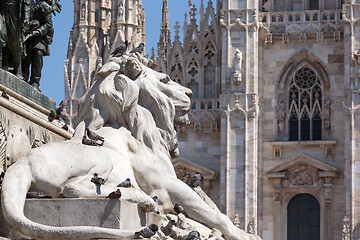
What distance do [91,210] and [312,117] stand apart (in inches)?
983

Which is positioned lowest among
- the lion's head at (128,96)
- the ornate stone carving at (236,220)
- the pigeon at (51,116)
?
the ornate stone carving at (236,220)

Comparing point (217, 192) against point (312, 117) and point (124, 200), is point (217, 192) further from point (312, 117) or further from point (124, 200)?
point (124, 200)

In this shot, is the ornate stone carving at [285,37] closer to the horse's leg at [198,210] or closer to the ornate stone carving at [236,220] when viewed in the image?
the ornate stone carving at [236,220]

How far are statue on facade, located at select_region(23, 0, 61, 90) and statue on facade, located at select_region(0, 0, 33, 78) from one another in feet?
1.04

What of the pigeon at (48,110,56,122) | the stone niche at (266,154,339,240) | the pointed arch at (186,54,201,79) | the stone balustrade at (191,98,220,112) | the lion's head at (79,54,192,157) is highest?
the pointed arch at (186,54,201,79)

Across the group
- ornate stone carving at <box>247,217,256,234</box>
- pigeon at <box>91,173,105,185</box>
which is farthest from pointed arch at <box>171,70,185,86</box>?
pigeon at <box>91,173,105,185</box>

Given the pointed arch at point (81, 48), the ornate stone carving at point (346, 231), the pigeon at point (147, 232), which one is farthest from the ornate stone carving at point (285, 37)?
the pigeon at point (147, 232)

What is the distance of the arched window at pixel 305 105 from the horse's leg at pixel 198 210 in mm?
23746

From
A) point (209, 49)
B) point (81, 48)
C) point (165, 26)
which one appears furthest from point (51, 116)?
point (165, 26)

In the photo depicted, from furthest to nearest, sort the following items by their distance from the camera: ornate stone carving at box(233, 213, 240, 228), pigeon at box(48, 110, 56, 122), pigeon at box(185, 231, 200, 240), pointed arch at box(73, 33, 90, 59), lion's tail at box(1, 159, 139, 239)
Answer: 1. pointed arch at box(73, 33, 90, 59)
2. ornate stone carving at box(233, 213, 240, 228)
3. pigeon at box(48, 110, 56, 122)
4. pigeon at box(185, 231, 200, 240)
5. lion's tail at box(1, 159, 139, 239)

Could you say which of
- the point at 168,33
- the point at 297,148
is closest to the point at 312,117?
the point at 297,148

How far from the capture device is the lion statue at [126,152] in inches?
222

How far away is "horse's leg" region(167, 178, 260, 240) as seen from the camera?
631cm

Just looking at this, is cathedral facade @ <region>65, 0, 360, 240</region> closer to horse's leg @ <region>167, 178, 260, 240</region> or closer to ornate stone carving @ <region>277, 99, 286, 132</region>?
ornate stone carving @ <region>277, 99, 286, 132</region>
